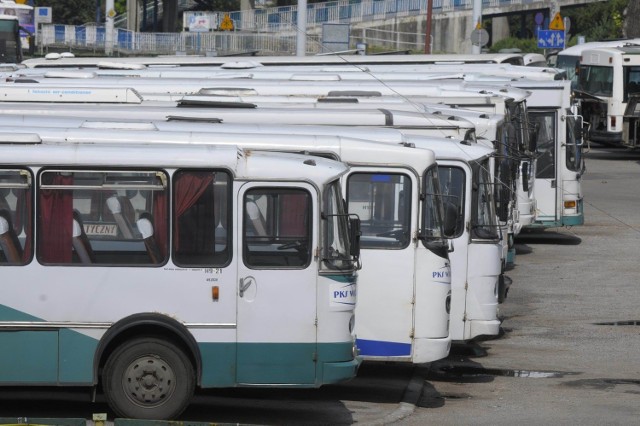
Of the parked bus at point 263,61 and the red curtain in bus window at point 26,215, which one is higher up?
the parked bus at point 263,61

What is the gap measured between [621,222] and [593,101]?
Result: 50.5ft

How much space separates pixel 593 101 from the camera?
4031 centimetres

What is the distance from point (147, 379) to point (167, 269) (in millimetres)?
878

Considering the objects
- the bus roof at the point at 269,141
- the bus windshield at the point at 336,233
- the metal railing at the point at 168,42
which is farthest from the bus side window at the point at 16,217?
the metal railing at the point at 168,42

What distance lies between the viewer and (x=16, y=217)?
9953 millimetres

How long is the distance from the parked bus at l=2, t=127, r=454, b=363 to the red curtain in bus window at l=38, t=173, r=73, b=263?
169 cm

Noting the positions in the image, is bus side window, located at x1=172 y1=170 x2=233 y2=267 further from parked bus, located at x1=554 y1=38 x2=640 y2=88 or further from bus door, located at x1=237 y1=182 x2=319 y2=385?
parked bus, located at x1=554 y1=38 x2=640 y2=88

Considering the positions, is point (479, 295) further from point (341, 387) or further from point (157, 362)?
point (157, 362)

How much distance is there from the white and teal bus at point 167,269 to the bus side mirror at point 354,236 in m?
0.21

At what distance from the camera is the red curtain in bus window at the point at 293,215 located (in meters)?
9.84

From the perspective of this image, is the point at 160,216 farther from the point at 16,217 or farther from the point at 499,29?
the point at 499,29

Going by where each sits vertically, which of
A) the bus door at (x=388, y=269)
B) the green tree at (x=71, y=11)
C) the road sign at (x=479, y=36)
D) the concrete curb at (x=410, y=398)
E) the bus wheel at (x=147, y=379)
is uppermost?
the green tree at (x=71, y=11)

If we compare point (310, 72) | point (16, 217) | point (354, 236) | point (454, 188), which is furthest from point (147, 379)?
point (310, 72)

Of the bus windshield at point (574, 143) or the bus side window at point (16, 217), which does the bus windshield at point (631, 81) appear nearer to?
the bus windshield at point (574, 143)
